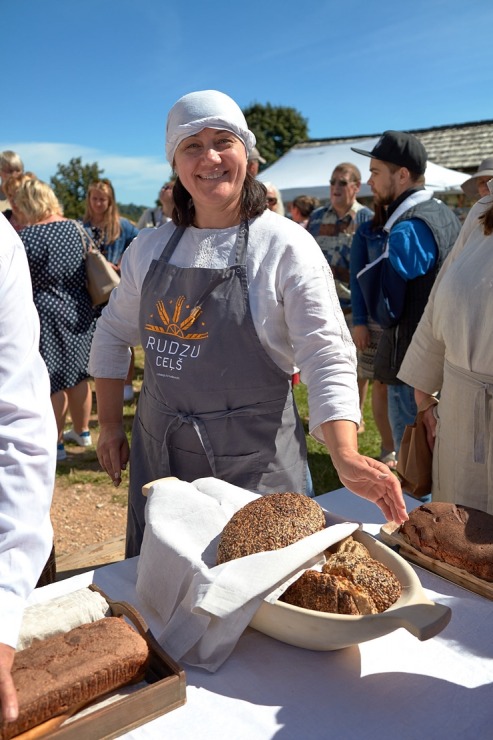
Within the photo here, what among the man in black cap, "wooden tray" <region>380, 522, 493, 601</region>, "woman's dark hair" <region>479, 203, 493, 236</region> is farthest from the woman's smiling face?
the man in black cap

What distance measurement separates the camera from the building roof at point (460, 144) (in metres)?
16.4

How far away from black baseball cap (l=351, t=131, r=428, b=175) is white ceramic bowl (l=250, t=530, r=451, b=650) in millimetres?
2891

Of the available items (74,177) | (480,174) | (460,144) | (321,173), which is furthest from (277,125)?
(480,174)

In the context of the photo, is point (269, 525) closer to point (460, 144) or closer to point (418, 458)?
point (418, 458)

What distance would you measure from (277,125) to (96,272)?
47.4 meters

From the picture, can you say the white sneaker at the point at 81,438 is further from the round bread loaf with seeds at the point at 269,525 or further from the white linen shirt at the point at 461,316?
the round bread loaf with seeds at the point at 269,525

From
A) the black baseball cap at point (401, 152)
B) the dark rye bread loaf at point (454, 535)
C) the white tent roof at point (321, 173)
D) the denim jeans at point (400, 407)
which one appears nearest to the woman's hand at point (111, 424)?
the dark rye bread loaf at point (454, 535)

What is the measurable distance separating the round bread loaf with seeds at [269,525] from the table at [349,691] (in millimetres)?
165

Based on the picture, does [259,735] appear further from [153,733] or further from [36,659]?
[36,659]

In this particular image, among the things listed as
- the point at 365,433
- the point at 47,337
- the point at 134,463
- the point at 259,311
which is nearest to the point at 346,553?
the point at 259,311

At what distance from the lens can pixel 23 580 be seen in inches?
33.2

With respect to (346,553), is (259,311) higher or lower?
higher

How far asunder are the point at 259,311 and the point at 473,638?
825 millimetres

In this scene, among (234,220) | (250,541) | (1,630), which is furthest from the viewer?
(234,220)
